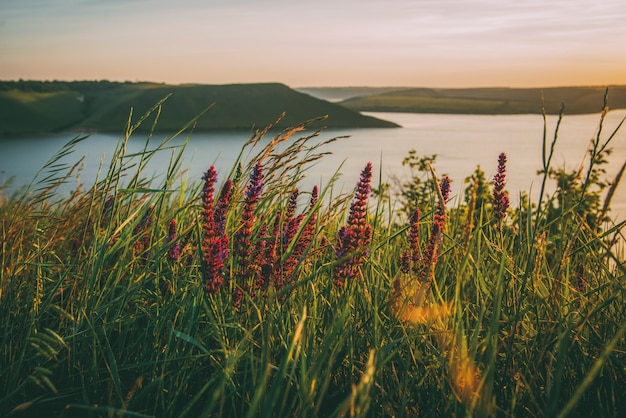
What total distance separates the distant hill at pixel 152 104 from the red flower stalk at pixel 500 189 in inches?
3241

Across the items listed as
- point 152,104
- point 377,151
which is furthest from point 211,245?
point 152,104

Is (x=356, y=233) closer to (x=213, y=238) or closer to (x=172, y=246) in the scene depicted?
(x=213, y=238)

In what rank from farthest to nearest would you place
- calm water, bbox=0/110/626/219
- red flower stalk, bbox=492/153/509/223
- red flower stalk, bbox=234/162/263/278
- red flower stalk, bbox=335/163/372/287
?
calm water, bbox=0/110/626/219
red flower stalk, bbox=492/153/509/223
red flower stalk, bbox=234/162/263/278
red flower stalk, bbox=335/163/372/287

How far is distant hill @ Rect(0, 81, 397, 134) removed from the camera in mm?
85250

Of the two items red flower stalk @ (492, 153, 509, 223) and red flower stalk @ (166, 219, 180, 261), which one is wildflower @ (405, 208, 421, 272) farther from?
red flower stalk @ (166, 219, 180, 261)

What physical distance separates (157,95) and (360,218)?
335 ft

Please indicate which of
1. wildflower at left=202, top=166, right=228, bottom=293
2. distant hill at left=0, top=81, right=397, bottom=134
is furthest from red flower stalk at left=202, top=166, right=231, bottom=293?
distant hill at left=0, top=81, right=397, bottom=134

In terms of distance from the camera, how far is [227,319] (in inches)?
76.5

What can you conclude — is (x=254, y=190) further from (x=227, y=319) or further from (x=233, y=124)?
(x=233, y=124)

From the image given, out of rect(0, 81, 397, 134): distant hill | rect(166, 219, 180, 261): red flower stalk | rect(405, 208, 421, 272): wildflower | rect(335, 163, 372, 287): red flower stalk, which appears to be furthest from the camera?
rect(0, 81, 397, 134): distant hill

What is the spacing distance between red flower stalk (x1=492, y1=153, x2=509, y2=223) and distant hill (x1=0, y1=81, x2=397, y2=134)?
8233 cm

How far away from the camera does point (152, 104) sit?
9881 centimetres

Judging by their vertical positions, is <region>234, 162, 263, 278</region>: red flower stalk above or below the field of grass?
above

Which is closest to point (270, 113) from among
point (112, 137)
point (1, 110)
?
point (112, 137)
